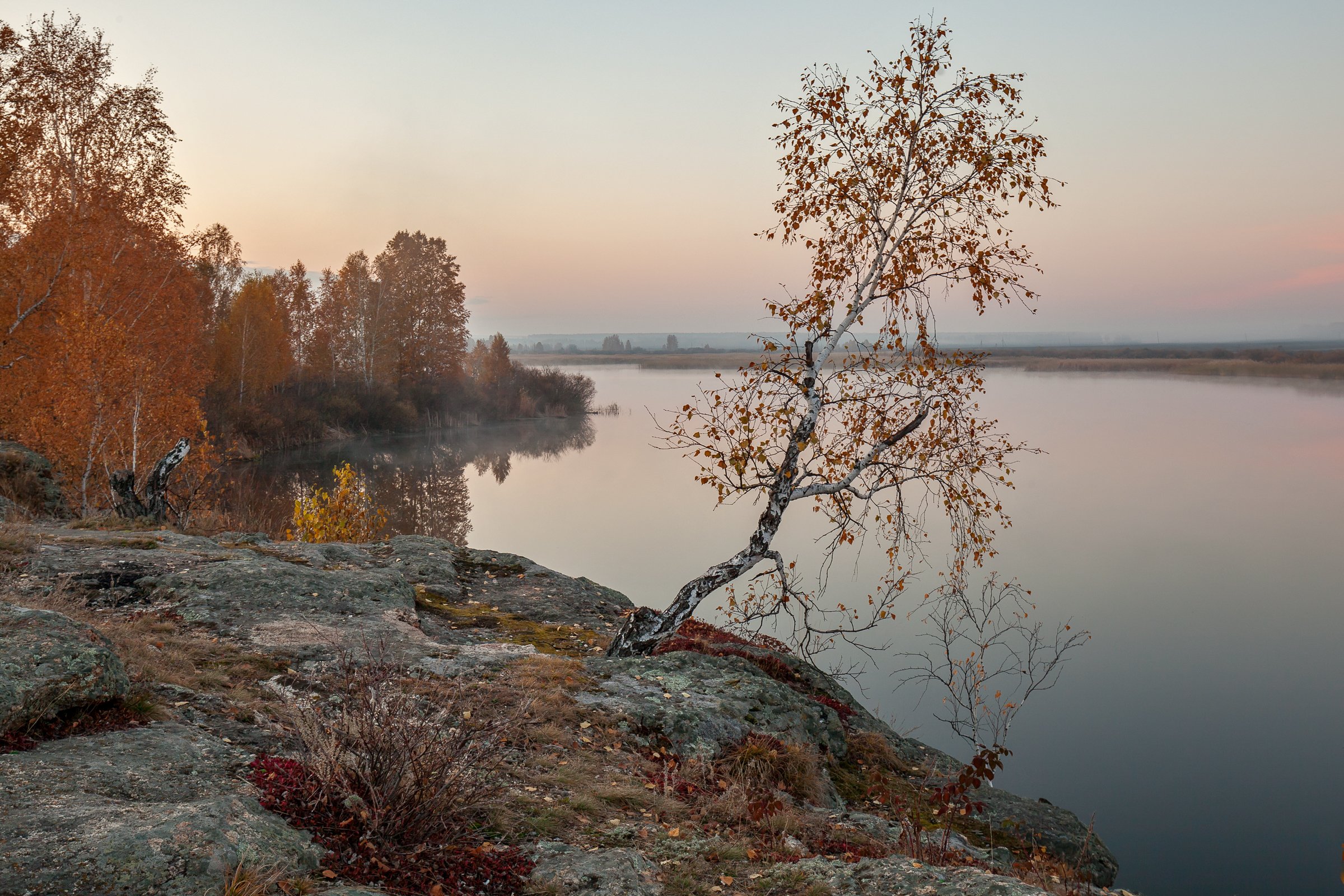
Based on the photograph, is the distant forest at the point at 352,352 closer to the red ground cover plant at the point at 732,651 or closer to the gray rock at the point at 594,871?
the red ground cover plant at the point at 732,651

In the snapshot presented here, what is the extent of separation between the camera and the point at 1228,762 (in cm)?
1383

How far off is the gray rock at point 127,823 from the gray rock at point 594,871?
1.18 metres

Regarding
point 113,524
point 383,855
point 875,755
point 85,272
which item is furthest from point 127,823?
point 85,272

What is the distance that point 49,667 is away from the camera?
174 inches

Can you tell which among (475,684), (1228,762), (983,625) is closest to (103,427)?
(475,684)

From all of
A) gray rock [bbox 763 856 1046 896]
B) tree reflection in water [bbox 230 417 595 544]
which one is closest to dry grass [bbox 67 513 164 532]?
gray rock [bbox 763 856 1046 896]

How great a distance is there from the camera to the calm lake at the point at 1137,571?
41.1 ft

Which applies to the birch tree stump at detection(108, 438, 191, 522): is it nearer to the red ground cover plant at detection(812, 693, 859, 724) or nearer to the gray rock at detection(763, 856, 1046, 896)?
the red ground cover plant at detection(812, 693, 859, 724)

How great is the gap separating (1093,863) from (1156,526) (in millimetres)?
25685

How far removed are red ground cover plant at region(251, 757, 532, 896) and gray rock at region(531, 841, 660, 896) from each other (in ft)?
0.43

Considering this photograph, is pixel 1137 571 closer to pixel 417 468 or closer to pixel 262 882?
pixel 262 882

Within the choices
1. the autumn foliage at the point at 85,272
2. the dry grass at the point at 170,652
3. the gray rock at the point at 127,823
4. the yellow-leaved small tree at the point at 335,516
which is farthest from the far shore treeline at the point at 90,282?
the gray rock at the point at 127,823

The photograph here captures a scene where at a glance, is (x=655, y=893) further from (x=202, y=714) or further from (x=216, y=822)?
(x=202, y=714)

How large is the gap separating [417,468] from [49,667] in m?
40.5
